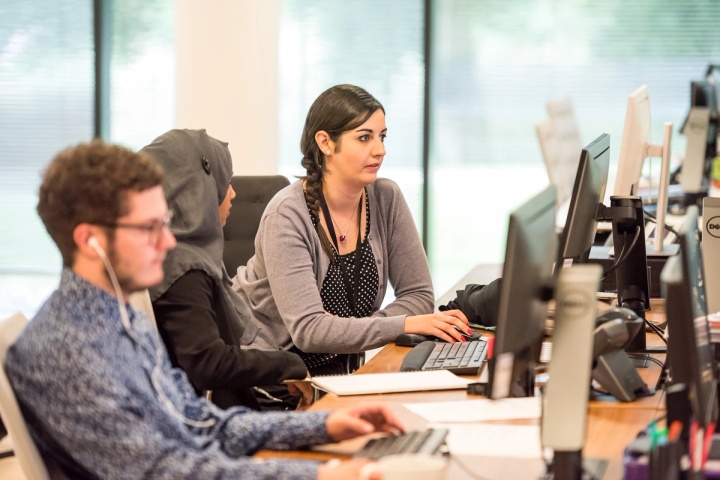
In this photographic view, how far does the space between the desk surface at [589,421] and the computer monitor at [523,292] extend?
0.17 m

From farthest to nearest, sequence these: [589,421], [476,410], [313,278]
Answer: [313,278] → [476,410] → [589,421]

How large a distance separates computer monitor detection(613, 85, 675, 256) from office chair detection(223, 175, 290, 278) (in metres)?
1.11

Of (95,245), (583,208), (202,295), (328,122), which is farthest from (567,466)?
(328,122)

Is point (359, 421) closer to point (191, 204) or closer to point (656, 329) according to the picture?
point (191, 204)

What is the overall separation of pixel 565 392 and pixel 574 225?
925mm

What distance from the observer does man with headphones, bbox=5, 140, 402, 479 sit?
57.3 inches

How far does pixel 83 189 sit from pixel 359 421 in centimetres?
60

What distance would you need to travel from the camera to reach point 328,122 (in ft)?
10.1

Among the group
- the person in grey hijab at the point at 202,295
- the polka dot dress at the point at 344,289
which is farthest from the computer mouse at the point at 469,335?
the person in grey hijab at the point at 202,295

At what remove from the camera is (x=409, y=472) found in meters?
1.36

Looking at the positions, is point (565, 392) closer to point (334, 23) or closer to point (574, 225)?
point (574, 225)

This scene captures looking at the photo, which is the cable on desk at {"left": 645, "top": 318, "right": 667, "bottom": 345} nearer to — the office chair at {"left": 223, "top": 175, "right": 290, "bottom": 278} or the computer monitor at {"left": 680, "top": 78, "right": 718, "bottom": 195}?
the computer monitor at {"left": 680, "top": 78, "right": 718, "bottom": 195}

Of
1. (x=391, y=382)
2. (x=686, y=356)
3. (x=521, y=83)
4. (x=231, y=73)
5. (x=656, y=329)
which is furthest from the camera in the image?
(x=521, y=83)

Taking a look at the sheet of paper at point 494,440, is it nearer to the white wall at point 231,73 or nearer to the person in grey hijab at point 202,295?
the person in grey hijab at point 202,295
